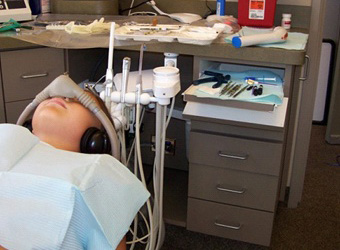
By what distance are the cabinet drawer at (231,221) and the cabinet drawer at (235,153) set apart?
175 millimetres

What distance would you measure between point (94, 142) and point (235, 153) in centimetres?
68

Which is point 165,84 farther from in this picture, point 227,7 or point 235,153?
point 227,7

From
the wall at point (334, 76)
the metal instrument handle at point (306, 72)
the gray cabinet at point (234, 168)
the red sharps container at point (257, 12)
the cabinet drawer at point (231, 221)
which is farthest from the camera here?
the wall at point (334, 76)

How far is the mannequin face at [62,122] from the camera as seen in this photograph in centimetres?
107

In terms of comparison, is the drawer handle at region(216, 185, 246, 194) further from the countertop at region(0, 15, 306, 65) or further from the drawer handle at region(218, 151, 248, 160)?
the countertop at region(0, 15, 306, 65)

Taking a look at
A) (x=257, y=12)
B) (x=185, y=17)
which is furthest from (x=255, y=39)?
(x=185, y=17)

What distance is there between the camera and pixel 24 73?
1.81 metres

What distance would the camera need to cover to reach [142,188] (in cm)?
102

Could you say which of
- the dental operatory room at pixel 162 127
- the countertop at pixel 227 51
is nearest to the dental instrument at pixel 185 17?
the dental operatory room at pixel 162 127

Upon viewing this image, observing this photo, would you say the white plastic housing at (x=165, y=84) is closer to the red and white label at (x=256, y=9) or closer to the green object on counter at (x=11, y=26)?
the red and white label at (x=256, y=9)

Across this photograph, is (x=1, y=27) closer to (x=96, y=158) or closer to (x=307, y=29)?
(x=96, y=158)

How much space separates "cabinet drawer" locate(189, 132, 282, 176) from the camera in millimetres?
1560

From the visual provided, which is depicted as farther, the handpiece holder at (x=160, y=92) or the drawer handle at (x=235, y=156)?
the drawer handle at (x=235, y=156)

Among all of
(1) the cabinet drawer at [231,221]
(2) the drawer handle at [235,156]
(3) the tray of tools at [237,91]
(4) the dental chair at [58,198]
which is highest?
(3) the tray of tools at [237,91]
